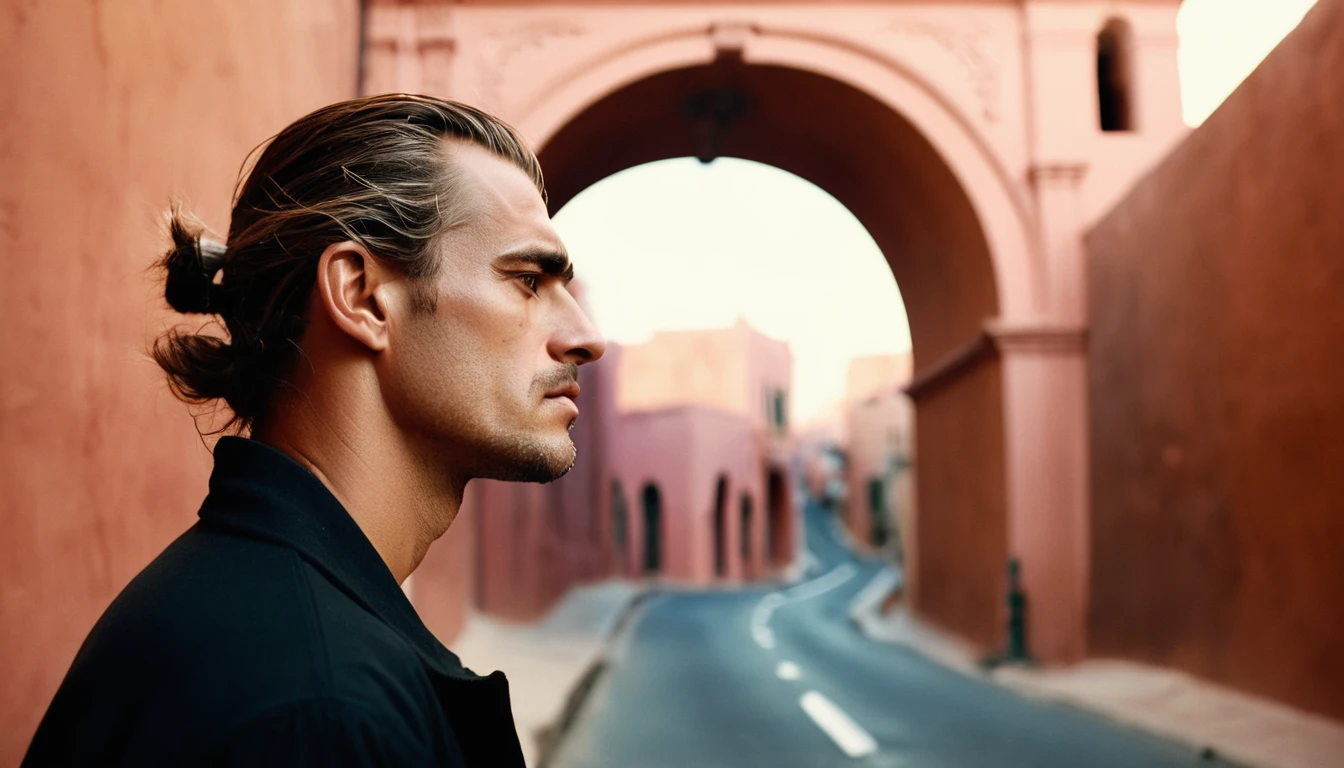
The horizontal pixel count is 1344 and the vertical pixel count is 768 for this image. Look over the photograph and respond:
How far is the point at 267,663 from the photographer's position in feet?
3.12

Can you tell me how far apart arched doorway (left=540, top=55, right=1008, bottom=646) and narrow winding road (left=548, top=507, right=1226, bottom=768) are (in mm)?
1493

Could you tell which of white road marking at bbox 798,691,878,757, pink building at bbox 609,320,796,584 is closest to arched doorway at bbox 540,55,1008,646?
white road marking at bbox 798,691,878,757

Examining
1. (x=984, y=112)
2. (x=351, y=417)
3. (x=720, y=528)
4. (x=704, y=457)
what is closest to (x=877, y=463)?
(x=720, y=528)

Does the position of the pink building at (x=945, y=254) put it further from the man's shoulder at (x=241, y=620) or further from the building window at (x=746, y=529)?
the building window at (x=746, y=529)

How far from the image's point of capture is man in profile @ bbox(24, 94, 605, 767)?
3.23 feet

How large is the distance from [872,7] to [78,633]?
30.4ft

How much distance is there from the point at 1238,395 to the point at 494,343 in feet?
23.2

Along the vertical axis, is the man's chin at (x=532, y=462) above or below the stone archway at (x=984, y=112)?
below

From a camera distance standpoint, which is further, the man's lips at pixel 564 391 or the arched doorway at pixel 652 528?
the arched doorway at pixel 652 528

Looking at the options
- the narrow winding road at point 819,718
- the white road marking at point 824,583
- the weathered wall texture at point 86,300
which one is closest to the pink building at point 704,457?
the white road marking at point 824,583

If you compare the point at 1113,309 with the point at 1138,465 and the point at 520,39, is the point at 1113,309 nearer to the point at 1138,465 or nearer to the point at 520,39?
the point at 1138,465

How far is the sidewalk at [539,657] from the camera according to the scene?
7.37 meters

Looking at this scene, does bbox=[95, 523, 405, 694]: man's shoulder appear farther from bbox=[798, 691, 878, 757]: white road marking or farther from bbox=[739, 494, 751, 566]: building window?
bbox=[739, 494, 751, 566]: building window

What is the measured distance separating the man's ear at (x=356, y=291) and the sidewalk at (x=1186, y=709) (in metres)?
5.75
